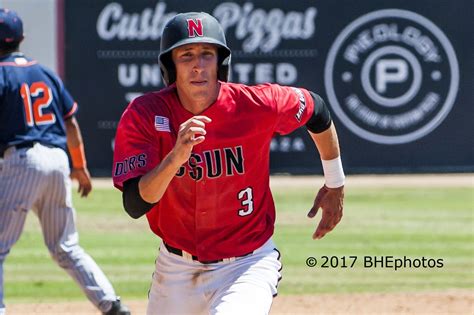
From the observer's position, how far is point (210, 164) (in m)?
4.76

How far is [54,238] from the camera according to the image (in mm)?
6980

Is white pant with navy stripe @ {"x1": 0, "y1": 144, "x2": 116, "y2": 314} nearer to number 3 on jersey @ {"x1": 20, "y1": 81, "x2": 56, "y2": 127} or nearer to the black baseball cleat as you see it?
the black baseball cleat

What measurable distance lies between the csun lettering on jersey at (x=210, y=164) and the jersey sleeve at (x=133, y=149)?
0.21 m

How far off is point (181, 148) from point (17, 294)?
16.1 ft

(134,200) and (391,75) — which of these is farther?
(391,75)

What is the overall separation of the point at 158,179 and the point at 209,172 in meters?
0.52

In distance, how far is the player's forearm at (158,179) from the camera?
4.20 m

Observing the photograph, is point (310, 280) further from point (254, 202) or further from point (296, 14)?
point (296, 14)

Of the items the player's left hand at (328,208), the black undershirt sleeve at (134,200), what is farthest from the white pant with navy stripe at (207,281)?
the black undershirt sleeve at (134,200)

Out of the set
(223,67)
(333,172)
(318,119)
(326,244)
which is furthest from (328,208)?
(326,244)

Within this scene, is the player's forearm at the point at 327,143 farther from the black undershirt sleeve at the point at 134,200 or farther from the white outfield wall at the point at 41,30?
the white outfield wall at the point at 41,30

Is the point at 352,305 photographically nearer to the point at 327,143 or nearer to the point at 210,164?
the point at 327,143

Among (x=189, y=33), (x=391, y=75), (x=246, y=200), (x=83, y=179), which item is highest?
(x=189, y=33)

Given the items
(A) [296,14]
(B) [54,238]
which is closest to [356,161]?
(A) [296,14]
